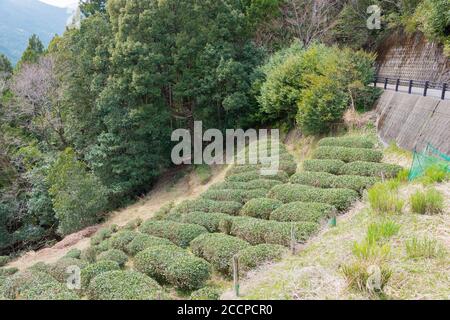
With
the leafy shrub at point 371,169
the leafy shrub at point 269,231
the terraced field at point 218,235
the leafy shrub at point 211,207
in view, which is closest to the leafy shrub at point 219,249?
the terraced field at point 218,235

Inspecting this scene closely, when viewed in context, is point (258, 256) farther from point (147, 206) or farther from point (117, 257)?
point (147, 206)

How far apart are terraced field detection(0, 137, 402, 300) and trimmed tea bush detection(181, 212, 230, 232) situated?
0.06 feet

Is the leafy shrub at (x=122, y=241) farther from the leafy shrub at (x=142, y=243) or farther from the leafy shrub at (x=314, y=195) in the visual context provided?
the leafy shrub at (x=314, y=195)

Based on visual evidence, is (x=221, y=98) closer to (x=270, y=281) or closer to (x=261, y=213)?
(x=261, y=213)

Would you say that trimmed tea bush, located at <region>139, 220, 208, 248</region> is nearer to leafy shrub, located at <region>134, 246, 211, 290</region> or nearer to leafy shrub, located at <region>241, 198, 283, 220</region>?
leafy shrub, located at <region>134, 246, 211, 290</region>

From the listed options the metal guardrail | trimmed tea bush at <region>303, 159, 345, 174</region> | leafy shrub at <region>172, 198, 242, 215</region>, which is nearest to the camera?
leafy shrub at <region>172, 198, 242, 215</region>

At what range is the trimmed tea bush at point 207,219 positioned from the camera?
11.7 m

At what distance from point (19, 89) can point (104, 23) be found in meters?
8.29

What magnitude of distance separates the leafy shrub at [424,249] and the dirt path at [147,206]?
540 inches

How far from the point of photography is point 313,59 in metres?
19.0

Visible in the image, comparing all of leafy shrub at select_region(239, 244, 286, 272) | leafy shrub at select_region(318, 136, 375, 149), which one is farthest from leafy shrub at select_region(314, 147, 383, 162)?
leafy shrub at select_region(239, 244, 286, 272)

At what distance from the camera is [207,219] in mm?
12031

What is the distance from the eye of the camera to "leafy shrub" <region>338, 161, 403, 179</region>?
39.4 feet

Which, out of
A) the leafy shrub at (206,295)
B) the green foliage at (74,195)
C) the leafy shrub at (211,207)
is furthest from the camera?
the green foliage at (74,195)
